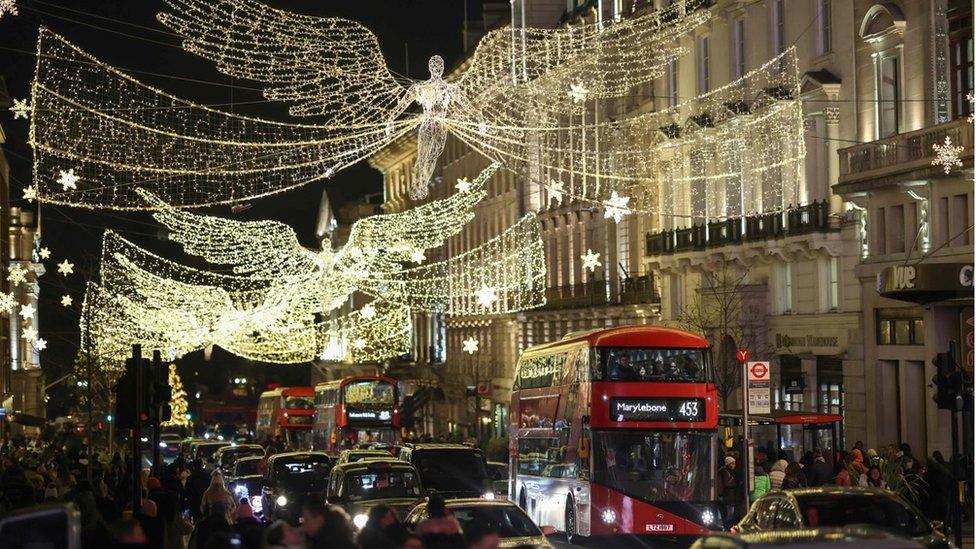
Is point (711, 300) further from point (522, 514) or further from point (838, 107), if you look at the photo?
point (522, 514)

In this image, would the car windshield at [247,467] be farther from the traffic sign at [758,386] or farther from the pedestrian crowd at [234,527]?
the traffic sign at [758,386]

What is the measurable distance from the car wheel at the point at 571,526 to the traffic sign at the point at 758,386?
3.42m

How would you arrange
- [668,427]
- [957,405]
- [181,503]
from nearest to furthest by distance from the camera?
[957,405] → [668,427] → [181,503]

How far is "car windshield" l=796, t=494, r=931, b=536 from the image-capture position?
17797 millimetres

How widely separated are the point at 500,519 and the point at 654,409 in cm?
954

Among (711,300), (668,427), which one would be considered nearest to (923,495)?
(668,427)

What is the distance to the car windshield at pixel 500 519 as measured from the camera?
19.0 meters

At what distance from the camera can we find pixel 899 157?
37250 millimetres

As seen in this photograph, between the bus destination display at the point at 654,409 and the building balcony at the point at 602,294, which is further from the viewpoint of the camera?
the building balcony at the point at 602,294

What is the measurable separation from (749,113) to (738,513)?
1661 centimetres

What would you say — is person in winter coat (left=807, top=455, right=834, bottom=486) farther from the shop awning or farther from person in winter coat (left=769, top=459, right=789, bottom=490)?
the shop awning

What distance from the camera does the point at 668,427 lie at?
1118 inches

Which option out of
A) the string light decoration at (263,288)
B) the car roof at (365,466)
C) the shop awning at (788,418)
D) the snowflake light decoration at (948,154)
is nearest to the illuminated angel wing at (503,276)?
the string light decoration at (263,288)

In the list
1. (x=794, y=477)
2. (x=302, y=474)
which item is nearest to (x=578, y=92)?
(x=302, y=474)
